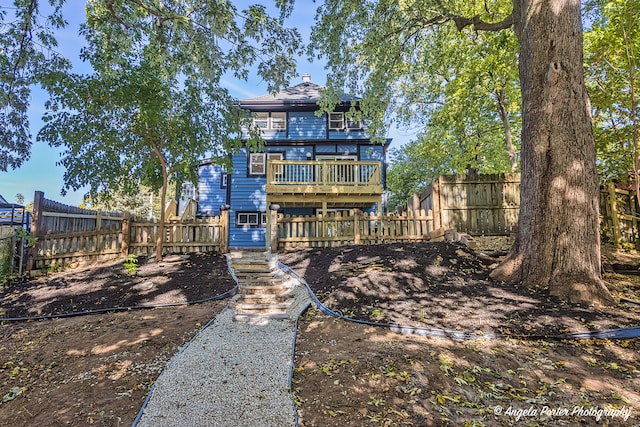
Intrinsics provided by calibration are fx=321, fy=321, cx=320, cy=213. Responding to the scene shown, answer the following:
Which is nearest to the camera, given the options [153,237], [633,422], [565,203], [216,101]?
[633,422]

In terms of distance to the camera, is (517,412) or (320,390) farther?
(320,390)

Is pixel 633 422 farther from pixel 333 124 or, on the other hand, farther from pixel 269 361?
pixel 333 124

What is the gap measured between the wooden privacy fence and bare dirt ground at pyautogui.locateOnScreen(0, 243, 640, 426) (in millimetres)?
3569

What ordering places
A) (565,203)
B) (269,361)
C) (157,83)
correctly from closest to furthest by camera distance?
(269,361) < (565,203) < (157,83)

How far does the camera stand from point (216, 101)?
9.09 m

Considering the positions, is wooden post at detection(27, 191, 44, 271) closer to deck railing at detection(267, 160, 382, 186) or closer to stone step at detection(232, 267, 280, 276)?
stone step at detection(232, 267, 280, 276)

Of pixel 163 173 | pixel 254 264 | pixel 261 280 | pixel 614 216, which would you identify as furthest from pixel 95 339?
pixel 614 216

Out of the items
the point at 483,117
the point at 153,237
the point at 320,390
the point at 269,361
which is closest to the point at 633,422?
the point at 320,390

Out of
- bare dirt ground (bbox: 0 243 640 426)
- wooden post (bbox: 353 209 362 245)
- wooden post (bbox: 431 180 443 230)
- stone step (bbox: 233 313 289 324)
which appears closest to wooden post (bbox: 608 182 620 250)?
bare dirt ground (bbox: 0 243 640 426)

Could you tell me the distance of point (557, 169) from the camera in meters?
5.36

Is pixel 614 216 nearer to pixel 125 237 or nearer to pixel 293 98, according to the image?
pixel 125 237

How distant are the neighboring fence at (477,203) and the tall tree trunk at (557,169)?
3946 mm

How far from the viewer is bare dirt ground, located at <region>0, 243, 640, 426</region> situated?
105 inches

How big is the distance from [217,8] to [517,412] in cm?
719
